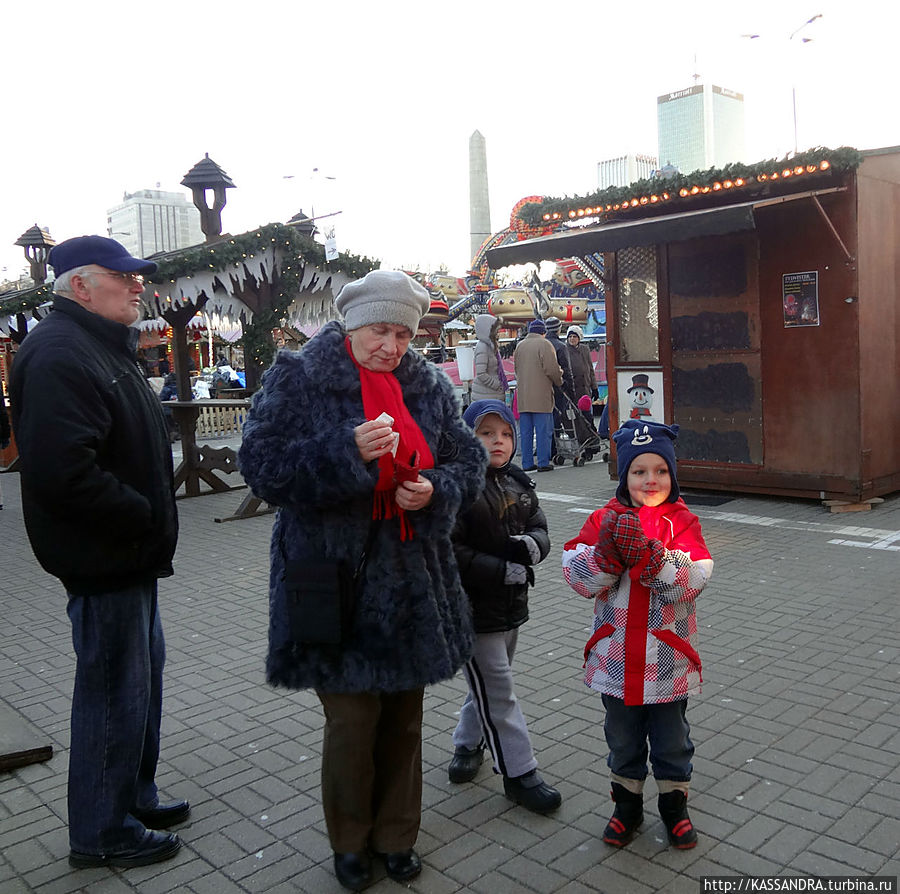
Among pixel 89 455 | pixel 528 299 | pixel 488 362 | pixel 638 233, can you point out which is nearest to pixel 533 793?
pixel 89 455

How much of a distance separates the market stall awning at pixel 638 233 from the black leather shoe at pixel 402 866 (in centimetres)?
591

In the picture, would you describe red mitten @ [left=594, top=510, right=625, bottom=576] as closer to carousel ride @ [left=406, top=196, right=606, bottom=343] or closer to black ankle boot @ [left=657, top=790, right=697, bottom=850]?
black ankle boot @ [left=657, top=790, right=697, bottom=850]

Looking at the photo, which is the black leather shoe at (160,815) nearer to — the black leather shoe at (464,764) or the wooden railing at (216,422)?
the black leather shoe at (464,764)

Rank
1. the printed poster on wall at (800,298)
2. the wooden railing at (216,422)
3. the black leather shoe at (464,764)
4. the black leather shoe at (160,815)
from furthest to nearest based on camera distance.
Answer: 1. the wooden railing at (216,422)
2. the printed poster on wall at (800,298)
3. the black leather shoe at (464,764)
4. the black leather shoe at (160,815)

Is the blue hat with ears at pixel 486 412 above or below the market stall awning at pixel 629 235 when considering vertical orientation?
below

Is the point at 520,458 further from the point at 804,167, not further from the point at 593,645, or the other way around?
the point at 593,645

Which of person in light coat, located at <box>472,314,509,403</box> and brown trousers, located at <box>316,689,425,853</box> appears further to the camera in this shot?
person in light coat, located at <box>472,314,509,403</box>

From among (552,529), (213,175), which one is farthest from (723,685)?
(213,175)

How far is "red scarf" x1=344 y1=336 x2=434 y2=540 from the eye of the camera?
2639mm


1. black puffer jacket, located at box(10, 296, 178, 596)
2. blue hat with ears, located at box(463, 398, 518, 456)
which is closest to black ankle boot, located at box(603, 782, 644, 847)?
blue hat with ears, located at box(463, 398, 518, 456)

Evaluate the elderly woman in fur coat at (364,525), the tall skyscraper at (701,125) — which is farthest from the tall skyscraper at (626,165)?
the elderly woman in fur coat at (364,525)

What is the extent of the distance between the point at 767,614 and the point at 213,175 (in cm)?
825

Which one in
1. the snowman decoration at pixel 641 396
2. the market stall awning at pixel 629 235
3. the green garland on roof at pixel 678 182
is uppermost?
the green garland on roof at pixel 678 182

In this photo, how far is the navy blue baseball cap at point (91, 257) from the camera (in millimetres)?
2971
